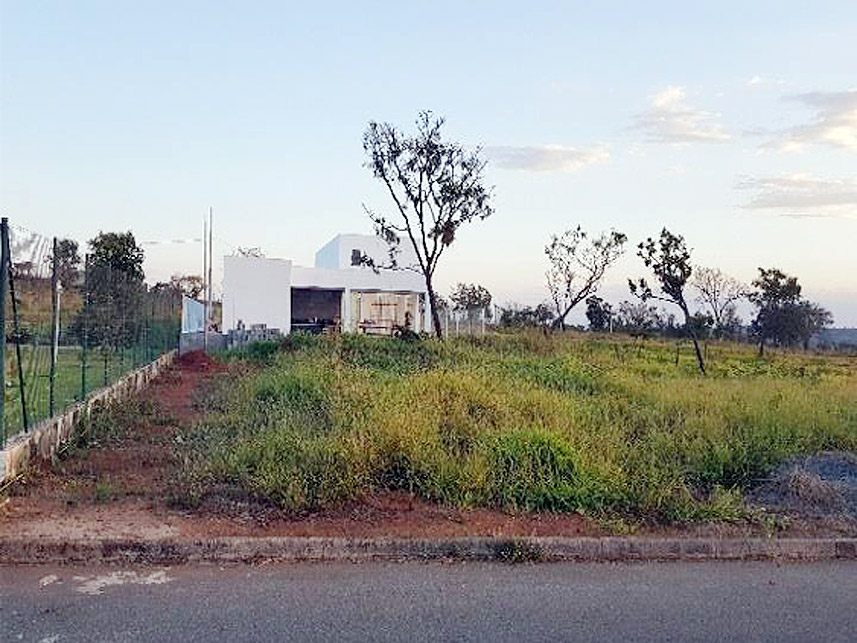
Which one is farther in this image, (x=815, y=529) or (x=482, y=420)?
(x=482, y=420)

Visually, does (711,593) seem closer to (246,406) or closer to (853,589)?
(853,589)

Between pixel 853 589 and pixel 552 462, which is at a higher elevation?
pixel 552 462

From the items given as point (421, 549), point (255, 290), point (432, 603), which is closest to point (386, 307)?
point (255, 290)

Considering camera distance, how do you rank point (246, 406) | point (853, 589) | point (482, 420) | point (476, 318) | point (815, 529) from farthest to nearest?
point (476, 318), point (246, 406), point (482, 420), point (815, 529), point (853, 589)

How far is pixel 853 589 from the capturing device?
589cm

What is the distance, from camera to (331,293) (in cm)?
5222

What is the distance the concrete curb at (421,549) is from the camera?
6090 millimetres

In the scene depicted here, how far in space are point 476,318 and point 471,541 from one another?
34.4m

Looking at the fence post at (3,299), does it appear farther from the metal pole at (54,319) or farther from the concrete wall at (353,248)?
the concrete wall at (353,248)

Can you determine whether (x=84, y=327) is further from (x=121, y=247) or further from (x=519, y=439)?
(x=121, y=247)

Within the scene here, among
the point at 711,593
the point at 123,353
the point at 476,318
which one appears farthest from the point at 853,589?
the point at 476,318

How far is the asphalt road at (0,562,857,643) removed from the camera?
4891mm

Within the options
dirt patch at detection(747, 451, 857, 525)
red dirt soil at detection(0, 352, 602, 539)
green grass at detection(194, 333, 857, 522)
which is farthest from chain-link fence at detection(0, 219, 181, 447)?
dirt patch at detection(747, 451, 857, 525)

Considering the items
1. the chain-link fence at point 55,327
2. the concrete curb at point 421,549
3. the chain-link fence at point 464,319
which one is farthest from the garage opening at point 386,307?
the concrete curb at point 421,549
